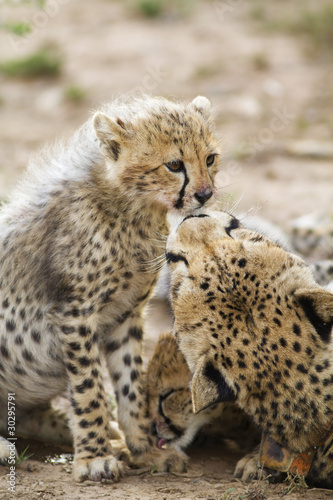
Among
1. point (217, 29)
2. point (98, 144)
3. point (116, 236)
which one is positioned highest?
point (217, 29)

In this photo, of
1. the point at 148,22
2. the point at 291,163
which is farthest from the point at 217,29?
the point at 291,163

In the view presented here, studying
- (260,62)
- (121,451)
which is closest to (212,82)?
(260,62)

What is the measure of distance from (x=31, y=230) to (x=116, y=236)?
459 millimetres

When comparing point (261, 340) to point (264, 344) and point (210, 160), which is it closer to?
point (264, 344)

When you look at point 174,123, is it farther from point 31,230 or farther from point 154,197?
point 31,230

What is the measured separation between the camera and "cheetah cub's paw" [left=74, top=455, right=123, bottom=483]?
3125 millimetres

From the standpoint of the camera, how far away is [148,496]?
2963mm

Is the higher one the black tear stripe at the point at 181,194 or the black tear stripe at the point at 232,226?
the black tear stripe at the point at 181,194

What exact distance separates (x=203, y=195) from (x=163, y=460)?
123 centimetres

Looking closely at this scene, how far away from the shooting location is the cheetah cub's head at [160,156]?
330 cm

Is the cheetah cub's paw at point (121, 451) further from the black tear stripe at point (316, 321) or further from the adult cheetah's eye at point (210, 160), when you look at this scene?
the adult cheetah's eye at point (210, 160)

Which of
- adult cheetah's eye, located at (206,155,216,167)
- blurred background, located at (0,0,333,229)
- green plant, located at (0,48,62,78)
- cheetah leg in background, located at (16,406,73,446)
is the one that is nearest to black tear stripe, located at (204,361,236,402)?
adult cheetah's eye, located at (206,155,216,167)

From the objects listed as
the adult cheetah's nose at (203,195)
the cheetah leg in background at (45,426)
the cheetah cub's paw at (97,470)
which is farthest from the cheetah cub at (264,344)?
the cheetah leg in background at (45,426)

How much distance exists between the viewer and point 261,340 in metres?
2.74
